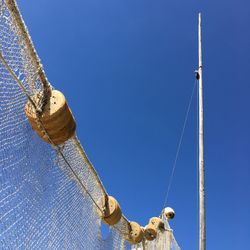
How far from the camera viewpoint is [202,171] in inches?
177

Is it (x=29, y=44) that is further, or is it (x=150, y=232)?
(x=150, y=232)

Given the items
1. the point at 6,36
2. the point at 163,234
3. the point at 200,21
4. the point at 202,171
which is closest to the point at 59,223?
the point at 6,36

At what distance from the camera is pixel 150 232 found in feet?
18.8

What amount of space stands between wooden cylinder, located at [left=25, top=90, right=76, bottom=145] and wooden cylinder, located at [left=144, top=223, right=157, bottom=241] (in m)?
3.50

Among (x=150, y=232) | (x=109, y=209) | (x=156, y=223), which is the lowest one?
(x=109, y=209)

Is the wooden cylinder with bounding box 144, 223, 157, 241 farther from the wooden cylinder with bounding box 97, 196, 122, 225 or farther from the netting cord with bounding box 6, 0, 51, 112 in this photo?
the netting cord with bounding box 6, 0, 51, 112

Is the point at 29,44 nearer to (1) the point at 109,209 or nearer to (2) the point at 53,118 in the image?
(2) the point at 53,118

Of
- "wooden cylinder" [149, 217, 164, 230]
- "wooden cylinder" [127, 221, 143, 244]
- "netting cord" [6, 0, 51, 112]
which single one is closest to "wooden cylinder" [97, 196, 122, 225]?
"wooden cylinder" [127, 221, 143, 244]

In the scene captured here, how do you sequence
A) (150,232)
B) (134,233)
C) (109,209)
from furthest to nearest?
(150,232)
(134,233)
(109,209)

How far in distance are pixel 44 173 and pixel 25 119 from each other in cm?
38

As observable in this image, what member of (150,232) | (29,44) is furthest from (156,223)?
(29,44)

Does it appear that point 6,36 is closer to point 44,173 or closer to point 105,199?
point 44,173

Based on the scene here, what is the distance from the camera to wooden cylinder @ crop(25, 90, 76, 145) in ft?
7.56

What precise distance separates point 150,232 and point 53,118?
376 centimetres
